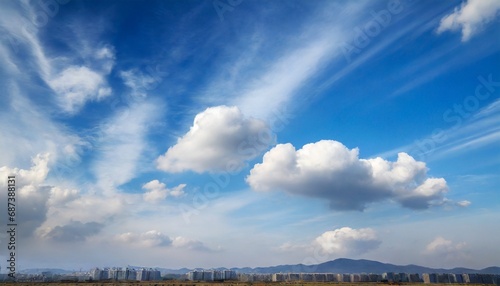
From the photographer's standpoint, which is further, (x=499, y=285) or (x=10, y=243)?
(x=499, y=285)

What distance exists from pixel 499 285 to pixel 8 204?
248 metres

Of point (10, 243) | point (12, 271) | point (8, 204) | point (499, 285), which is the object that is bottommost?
point (499, 285)

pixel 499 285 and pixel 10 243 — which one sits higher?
pixel 10 243

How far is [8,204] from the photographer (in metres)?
50.2

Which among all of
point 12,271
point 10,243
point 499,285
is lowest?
point 499,285

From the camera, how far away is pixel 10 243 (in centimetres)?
5084

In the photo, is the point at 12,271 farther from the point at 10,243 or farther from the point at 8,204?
the point at 8,204

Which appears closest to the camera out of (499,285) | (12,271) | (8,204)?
(8,204)

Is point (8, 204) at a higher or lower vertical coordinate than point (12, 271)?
higher

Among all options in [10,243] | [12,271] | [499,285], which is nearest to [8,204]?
[10,243]

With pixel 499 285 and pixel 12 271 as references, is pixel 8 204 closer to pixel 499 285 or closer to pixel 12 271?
pixel 12 271

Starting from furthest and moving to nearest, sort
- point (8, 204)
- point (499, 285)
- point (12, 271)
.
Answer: point (499, 285) < point (12, 271) < point (8, 204)

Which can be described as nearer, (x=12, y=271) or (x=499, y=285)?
(x=12, y=271)

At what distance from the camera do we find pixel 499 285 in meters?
182
